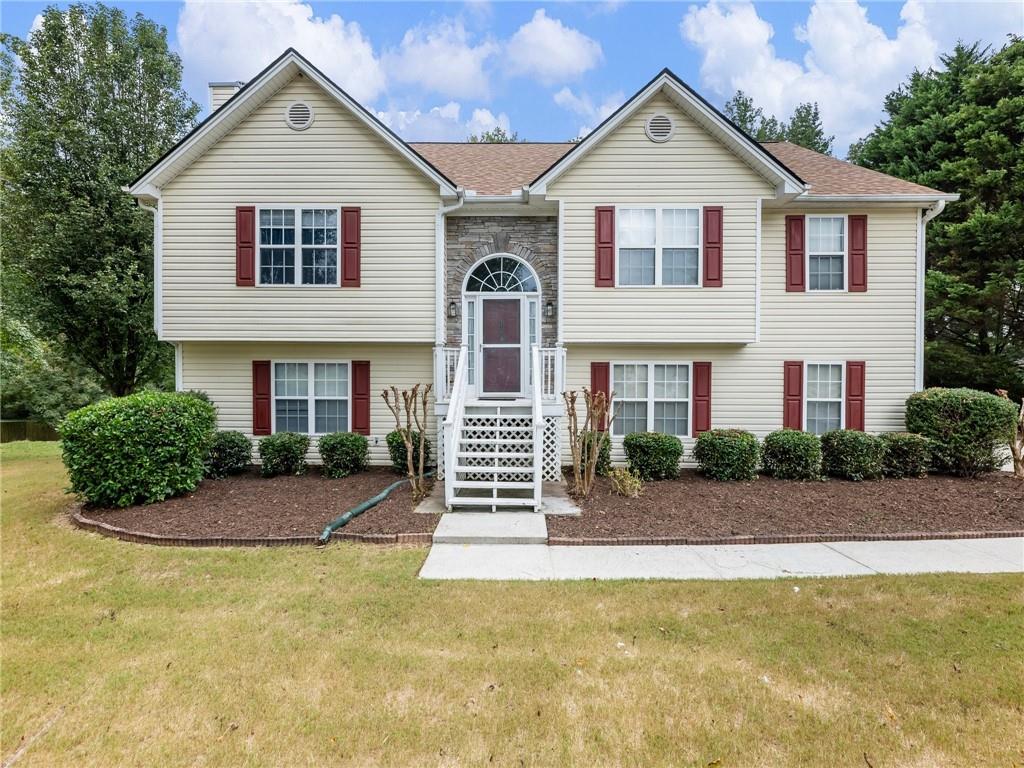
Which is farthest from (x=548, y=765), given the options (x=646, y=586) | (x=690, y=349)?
(x=690, y=349)

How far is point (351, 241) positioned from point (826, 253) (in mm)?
9502

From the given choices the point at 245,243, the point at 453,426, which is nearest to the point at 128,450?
the point at 245,243

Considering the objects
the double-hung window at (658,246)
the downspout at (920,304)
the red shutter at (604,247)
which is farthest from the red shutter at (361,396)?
the downspout at (920,304)

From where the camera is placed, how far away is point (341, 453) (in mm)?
9180

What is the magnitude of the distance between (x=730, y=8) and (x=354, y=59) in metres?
10.1

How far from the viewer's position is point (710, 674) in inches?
128

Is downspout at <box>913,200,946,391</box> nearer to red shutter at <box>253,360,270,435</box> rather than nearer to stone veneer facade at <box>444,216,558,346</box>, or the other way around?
stone veneer facade at <box>444,216,558,346</box>

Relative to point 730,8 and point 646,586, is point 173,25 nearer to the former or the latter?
point 730,8

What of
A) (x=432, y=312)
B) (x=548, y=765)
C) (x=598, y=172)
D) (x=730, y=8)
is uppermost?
(x=730, y=8)

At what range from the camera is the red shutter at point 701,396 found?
992 cm

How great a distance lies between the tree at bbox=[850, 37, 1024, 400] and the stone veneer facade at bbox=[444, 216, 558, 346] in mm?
12692

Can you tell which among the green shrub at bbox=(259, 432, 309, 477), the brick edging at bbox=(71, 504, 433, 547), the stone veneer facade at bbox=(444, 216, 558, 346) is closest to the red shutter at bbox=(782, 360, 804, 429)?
the stone veneer facade at bbox=(444, 216, 558, 346)

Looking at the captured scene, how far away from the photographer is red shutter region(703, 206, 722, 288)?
919 cm

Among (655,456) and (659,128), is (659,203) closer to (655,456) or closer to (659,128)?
(659,128)
